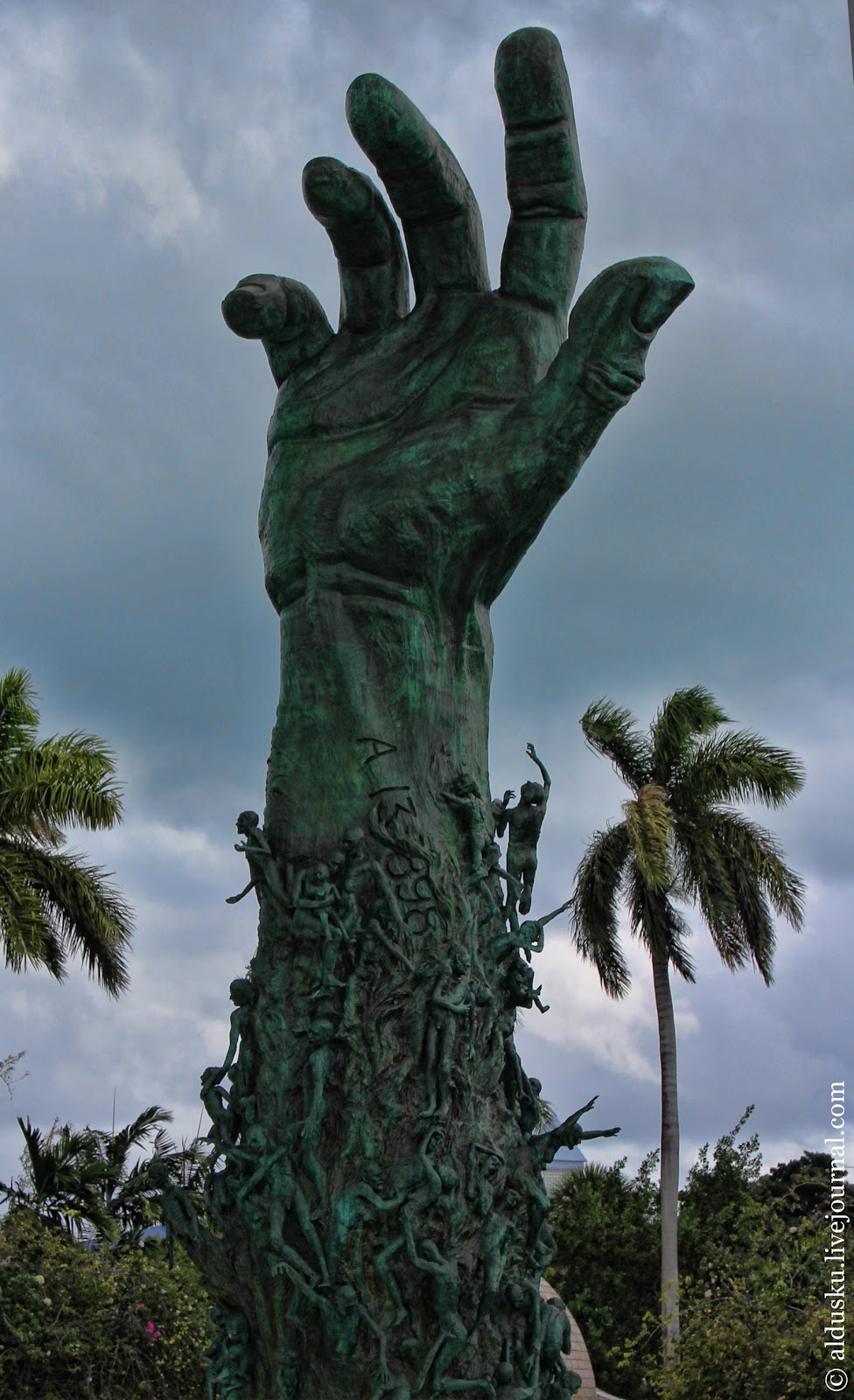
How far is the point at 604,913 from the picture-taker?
2031 cm

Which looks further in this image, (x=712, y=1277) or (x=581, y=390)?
(x=712, y=1277)

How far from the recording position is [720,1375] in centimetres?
1324

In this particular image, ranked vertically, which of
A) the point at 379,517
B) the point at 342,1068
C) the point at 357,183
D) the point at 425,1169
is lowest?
the point at 425,1169

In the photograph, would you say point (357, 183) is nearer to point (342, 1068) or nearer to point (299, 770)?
point (299, 770)

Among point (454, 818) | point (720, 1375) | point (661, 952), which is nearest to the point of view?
point (454, 818)

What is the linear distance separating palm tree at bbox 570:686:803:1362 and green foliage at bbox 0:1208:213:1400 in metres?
7.39

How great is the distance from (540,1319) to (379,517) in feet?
8.25

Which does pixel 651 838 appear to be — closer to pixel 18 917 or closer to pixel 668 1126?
pixel 668 1126

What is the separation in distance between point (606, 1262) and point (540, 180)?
62.4ft

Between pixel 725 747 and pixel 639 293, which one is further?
pixel 725 747

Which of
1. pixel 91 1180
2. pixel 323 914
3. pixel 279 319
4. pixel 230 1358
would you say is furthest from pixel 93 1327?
pixel 279 319

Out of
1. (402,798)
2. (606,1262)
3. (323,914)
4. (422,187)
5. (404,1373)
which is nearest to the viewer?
(404,1373)

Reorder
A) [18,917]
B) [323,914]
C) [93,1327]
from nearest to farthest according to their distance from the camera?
[323,914] < [93,1327] < [18,917]

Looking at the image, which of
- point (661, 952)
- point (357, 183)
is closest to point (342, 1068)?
point (357, 183)
